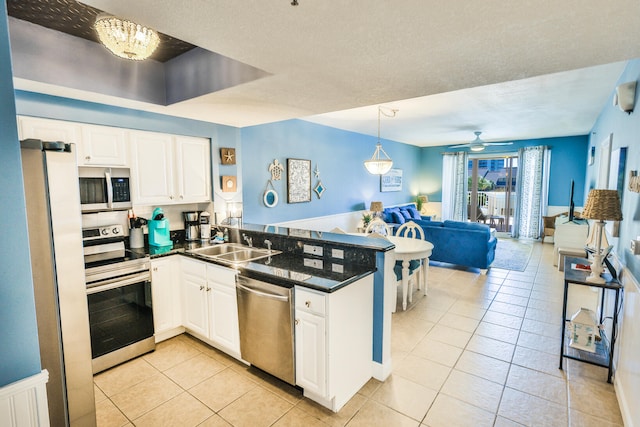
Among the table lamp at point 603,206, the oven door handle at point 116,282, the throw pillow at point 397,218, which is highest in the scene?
the table lamp at point 603,206

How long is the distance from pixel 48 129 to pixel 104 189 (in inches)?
23.4

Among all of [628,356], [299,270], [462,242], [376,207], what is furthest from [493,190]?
[299,270]

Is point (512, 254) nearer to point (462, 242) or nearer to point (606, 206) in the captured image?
point (462, 242)

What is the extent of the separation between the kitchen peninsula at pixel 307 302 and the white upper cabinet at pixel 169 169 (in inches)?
22.6

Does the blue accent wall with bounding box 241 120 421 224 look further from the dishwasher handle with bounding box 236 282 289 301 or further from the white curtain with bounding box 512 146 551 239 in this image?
the white curtain with bounding box 512 146 551 239

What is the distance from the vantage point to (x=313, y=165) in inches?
218

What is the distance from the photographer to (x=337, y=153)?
6102 mm

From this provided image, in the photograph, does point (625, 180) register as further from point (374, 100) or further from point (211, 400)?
point (211, 400)

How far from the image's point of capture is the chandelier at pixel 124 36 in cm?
173

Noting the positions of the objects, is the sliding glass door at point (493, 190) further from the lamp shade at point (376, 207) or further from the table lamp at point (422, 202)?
the lamp shade at point (376, 207)

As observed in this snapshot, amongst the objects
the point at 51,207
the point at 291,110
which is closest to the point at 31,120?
the point at 51,207

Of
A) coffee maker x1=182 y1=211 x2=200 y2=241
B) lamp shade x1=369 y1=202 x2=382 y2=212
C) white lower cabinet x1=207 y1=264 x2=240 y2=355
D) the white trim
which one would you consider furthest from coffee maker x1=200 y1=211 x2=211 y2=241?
lamp shade x1=369 y1=202 x2=382 y2=212

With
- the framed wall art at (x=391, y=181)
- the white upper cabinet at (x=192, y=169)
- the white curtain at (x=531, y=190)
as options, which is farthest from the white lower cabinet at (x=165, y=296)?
the white curtain at (x=531, y=190)

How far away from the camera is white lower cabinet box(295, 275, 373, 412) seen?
2006 millimetres
